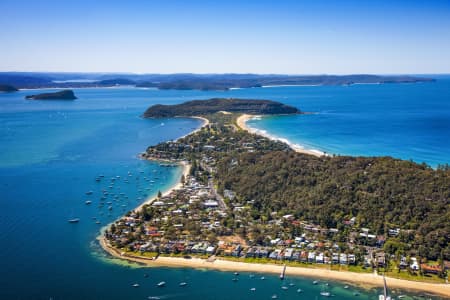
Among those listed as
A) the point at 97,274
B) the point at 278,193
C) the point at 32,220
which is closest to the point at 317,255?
the point at 278,193

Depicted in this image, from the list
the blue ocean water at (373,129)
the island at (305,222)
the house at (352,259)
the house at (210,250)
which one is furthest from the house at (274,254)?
the blue ocean water at (373,129)

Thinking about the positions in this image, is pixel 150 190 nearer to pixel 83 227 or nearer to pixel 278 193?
pixel 83 227

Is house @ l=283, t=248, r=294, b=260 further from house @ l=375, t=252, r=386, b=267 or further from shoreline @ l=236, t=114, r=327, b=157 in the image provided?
→ shoreline @ l=236, t=114, r=327, b=157

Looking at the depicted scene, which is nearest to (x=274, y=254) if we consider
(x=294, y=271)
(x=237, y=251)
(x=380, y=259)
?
(x=294, y=271)

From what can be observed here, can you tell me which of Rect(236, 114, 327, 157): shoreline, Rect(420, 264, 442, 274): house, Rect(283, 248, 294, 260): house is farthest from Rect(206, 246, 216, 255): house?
Rect(236, 114, 327, 157): shoreline

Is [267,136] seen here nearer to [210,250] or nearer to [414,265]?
[210,250]

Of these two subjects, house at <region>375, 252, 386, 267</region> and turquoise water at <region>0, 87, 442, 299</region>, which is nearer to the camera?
turquoise water at <region>0, 87, 442, 299</region>
